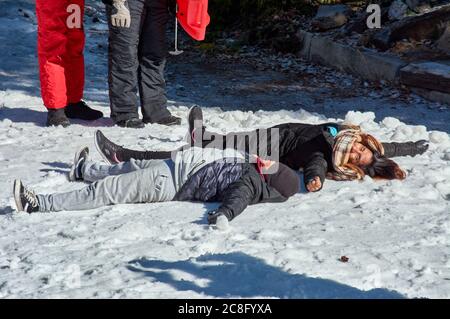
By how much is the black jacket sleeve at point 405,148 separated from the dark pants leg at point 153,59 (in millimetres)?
2057

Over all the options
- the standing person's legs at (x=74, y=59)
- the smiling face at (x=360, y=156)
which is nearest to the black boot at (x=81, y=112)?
the standing person's legs at (x=74, y=59)

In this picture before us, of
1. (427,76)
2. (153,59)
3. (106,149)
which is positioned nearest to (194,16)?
(153,59)

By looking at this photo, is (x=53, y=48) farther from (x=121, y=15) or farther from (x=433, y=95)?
(x=433, y=95)

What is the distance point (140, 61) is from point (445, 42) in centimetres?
457

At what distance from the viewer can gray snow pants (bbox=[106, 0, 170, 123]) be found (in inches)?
250

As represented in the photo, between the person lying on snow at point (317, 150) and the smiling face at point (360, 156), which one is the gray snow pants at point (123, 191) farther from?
the smiling face at point (360, 156)

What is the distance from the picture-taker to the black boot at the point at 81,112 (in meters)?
6.95

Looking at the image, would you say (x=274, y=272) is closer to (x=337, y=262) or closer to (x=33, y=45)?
(x=337, y=262)

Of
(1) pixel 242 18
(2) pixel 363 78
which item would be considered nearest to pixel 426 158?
(2) pixel 363 78

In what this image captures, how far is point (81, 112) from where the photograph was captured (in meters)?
6.96

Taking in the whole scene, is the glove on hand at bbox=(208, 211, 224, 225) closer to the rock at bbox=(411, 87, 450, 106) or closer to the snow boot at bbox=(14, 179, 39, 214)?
the snow boot at bbox=(14, 179, 39, 214)

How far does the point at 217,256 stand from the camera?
371 centimetres

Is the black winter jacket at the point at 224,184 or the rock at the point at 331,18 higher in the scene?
the rock at the point at 331,18

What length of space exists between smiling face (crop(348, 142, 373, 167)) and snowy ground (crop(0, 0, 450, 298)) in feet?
0.45
